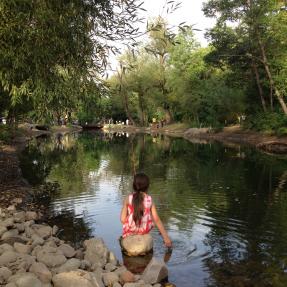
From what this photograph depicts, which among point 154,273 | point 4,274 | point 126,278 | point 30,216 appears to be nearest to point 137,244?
point 154,273

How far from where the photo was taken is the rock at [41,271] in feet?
26.6

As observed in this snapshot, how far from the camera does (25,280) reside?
7.40 meters

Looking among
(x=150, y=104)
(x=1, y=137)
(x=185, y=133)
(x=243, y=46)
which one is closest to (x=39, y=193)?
(x=1, y=137)

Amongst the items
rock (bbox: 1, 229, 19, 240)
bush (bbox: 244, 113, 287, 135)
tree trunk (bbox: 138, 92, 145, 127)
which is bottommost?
rock (bbox: 1, 229, 19, 240)

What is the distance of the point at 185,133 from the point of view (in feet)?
248

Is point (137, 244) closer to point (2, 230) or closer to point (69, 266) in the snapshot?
point (69, 266)

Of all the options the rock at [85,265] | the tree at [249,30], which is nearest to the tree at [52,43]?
the rock at [85,265]

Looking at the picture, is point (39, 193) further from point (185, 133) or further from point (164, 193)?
point (185, 133)

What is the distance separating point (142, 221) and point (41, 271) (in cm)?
309

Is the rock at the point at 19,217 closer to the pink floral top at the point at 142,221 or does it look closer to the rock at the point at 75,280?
the pink floral top at the point at 142,221

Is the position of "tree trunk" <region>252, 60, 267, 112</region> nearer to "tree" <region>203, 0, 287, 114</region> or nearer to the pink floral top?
"tree" <region>203, 0, 287, 114</region>

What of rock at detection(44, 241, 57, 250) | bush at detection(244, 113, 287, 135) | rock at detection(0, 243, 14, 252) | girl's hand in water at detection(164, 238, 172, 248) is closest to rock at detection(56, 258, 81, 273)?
rock at detection(0, 243, 14, 252)

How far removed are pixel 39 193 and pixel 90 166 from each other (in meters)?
11.5

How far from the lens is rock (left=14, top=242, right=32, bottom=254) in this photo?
9619 mm
